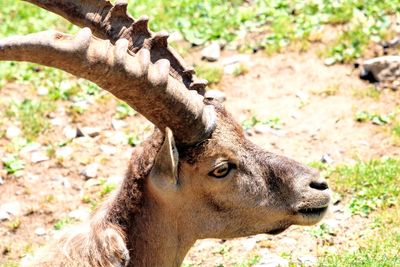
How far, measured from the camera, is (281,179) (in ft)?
24.3

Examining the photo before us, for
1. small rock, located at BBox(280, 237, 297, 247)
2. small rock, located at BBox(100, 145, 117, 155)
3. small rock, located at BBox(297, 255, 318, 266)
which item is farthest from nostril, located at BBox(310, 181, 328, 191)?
small rock, located at BBox(100, 145, 117, 155)

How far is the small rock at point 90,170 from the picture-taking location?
11602 millimetres

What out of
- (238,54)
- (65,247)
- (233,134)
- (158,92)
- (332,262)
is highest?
(158,92)

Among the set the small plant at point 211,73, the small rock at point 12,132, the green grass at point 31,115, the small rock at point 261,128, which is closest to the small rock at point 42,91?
the green grass at point 31,115

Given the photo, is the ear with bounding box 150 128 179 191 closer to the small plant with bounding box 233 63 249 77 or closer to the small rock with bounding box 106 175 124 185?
the small rock with bounding box 106 175 124 185

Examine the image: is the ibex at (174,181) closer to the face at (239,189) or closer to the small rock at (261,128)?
the face at (239,189)

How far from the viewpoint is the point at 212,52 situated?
551 inches

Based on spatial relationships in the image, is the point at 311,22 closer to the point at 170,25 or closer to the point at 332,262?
the point at 170,25

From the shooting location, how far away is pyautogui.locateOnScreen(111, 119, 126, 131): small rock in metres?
12.6

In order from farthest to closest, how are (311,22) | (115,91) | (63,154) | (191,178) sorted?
(311,22) → (63,154) → (191,178) → (115,91)

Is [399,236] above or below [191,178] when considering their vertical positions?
below

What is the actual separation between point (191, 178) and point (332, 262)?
8.63 ft

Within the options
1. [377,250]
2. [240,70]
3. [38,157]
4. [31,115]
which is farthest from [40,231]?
[240,70]

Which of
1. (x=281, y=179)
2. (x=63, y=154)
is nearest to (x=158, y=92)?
(x=281, y=179)
